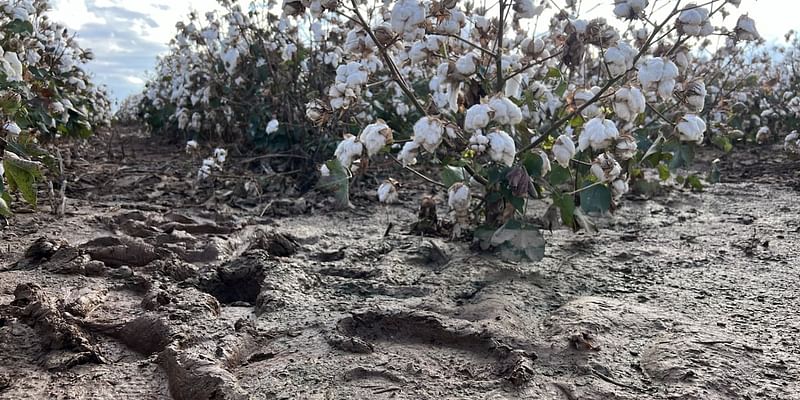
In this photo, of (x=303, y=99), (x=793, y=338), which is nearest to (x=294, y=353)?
(x=793, y=338)

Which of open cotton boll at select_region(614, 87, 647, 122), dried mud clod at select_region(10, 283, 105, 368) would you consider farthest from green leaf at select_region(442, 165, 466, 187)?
dried mud clod at select_region(10, 283, 105, 368)

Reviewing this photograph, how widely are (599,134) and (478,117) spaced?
0.34m

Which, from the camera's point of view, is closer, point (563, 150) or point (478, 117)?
point (478, 117)

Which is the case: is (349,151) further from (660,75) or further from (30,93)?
(30,93)

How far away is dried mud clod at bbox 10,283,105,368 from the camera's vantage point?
1.42m

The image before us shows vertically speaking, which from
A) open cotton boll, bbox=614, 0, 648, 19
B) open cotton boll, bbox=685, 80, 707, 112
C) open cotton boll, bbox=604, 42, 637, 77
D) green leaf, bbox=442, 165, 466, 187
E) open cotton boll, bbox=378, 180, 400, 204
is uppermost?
open cotton boll, bbox=614, 0, 648, 19

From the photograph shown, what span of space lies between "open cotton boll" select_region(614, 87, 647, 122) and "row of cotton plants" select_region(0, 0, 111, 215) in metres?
1.50

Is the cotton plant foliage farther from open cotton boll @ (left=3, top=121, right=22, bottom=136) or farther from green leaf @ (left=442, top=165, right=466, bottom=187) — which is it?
open cotton boll @ (left=3, top=121, right=22, bottom=136)

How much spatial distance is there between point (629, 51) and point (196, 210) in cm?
213

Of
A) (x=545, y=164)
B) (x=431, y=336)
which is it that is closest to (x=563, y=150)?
(x=545, y=164)

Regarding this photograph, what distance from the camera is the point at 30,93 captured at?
2.61m

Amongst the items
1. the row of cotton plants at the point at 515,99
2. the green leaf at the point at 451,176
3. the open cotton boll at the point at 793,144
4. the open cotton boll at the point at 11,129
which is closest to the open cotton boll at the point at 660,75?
the row of cotton plants at the point at 515,99

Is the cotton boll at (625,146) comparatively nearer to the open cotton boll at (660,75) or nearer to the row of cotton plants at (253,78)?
the open cotton boll at (660,75)

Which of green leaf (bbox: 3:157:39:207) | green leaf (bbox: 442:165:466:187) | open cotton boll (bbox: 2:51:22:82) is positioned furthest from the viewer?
green leaf (bbox: 442:165:466:187)
